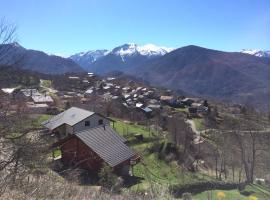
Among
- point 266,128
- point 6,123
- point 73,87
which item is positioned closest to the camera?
point 6,123

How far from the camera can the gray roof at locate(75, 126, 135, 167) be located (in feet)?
66.5

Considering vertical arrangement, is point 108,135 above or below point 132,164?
above

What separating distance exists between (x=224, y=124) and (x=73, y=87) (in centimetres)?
4501

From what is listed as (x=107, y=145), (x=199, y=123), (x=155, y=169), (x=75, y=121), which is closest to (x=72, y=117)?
(x=75, y=121)

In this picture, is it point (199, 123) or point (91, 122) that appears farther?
point (199, 123)

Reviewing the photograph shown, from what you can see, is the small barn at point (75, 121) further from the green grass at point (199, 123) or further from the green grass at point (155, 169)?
the green grass at point (199, 123)

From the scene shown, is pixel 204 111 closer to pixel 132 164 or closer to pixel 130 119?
pixel 130 119

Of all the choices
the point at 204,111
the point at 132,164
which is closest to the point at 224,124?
the point at 204,111

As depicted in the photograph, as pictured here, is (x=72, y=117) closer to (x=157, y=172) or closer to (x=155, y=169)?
(x=155, y=169)

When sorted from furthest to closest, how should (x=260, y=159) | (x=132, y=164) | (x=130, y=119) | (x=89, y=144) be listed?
(x=130, y=119), (x=260, y=159), (x=132, y=164), (x=89, y=144)

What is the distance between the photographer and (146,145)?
31453 millimetres

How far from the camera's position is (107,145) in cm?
2153

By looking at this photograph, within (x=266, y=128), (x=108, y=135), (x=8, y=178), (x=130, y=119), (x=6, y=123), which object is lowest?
(x=266, y=128)

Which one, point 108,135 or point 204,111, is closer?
point 108,135
